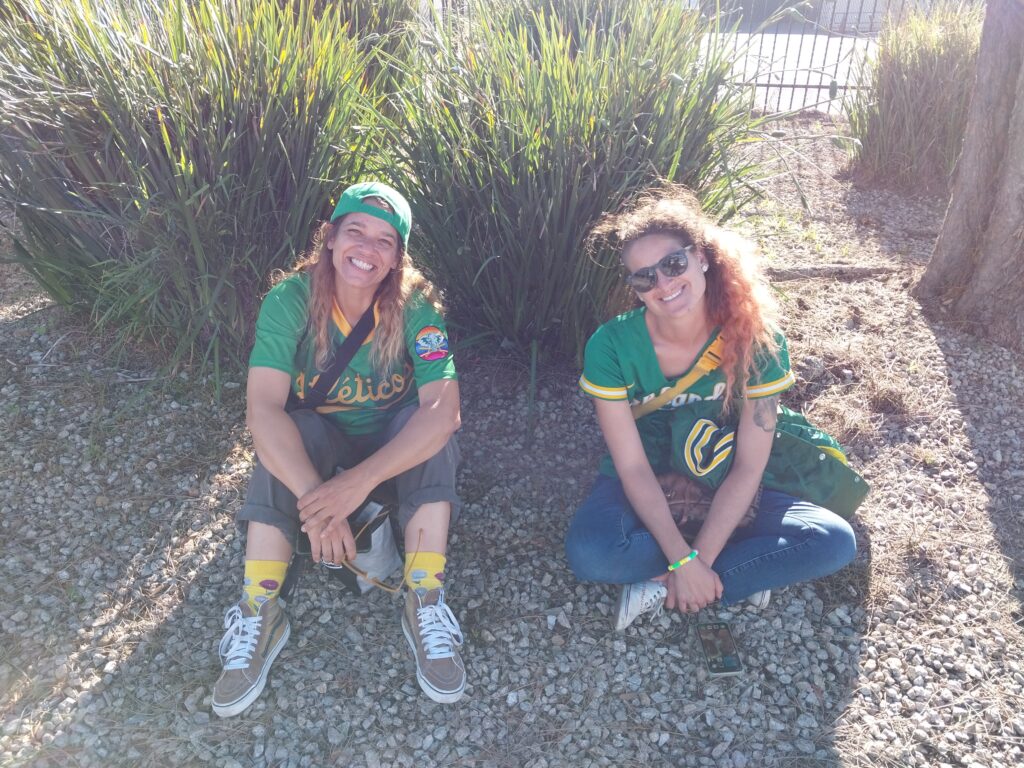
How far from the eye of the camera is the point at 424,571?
2.31m

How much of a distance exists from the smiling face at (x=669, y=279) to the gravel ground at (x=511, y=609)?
915 mm

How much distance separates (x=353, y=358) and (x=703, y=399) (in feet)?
3.57

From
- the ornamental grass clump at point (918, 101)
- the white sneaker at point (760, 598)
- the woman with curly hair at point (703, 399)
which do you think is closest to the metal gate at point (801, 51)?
the ornamental grass clump at point (918, 101)

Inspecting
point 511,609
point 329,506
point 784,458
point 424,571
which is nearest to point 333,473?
point 329,506

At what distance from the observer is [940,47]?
529 centimetres

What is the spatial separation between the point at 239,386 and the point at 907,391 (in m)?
2.78

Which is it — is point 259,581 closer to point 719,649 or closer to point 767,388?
point 719,649

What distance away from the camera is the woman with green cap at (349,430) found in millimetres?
2205

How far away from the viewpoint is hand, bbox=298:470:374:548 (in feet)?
7.14

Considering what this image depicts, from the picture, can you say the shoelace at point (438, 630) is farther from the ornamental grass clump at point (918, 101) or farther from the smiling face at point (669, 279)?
the ornamental grass clump at point (918, 101)

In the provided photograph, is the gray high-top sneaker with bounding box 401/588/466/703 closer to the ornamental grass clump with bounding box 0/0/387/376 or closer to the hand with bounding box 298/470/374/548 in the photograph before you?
the hand with bounding box 298/470/374/548

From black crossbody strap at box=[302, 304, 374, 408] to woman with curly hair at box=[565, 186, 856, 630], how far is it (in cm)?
68

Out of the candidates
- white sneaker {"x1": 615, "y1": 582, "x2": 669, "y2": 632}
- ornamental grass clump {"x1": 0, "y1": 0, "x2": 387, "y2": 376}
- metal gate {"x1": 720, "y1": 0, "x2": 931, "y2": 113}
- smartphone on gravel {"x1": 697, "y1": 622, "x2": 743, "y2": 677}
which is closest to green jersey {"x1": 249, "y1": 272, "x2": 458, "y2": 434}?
ornamental grass clump {"x1": 0, "y1": 0, "x2": 387, "y2": 376}

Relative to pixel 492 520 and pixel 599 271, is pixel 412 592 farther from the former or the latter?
pixel 599 271
